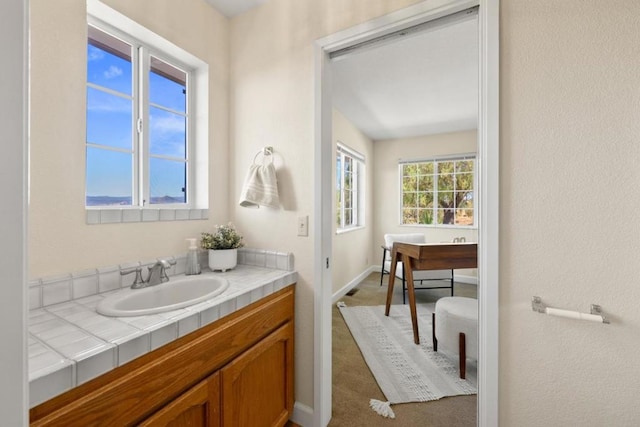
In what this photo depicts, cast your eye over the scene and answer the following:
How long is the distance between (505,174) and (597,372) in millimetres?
749

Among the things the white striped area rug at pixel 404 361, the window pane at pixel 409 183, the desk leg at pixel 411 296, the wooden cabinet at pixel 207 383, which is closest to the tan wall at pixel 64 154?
the wooden cabinet at pixel 207 383

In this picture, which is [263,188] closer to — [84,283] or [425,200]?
[84,283]

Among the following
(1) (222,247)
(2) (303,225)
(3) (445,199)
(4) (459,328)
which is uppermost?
(3) (445,199)

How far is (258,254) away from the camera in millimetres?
1652

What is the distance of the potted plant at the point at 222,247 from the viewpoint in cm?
151

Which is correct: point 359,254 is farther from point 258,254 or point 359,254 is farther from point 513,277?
point 513,277

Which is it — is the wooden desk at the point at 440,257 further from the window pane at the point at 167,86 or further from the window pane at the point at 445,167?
the window pane at the point at 445,167

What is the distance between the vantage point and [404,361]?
215cm

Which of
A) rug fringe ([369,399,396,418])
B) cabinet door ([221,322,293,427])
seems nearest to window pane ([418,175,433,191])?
rug fringe ([369,399,396,418])

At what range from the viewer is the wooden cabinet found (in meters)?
0.68

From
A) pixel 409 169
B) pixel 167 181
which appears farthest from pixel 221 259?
pixel 409 169

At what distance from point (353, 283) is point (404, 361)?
2045 millimetres

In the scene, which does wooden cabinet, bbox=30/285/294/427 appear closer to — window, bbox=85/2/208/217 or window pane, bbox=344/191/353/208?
window, bbox=85/2/208/217

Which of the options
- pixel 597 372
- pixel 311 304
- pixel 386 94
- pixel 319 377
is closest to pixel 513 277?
pixel 597 372
